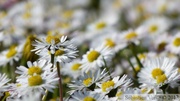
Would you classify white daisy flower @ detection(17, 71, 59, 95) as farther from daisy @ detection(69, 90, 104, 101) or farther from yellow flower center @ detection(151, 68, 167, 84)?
yellow flower center @ detection(151, 68, 167, 84)

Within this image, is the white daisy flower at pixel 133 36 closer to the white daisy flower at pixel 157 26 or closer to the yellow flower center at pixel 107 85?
the white daisy flower at pixel 157 26

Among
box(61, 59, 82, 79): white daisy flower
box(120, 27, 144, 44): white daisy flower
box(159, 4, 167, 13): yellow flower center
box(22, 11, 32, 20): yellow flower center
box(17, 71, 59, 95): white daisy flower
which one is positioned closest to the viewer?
box(17, 71, 59, 95): white daisy flower

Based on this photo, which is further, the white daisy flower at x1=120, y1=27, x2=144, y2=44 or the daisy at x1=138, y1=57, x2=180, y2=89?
the white daisy flower at x1=120, y1=27, x2=144, y2=44

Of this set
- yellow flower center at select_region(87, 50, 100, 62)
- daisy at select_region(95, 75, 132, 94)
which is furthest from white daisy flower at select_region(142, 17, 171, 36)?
daisy at select_region(95, 75, 132, 94)

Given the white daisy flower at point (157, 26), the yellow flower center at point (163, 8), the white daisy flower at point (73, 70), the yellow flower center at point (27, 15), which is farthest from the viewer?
the yellow flower center at point (163, 8)

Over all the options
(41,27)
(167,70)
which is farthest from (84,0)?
(167,70)

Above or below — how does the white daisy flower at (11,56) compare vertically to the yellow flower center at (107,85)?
above

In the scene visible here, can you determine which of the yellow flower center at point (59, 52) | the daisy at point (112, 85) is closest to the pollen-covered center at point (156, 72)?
the daisy at point (112, 85)

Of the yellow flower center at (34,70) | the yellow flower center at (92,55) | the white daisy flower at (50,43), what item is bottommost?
the yellow flower center at (34,70)
